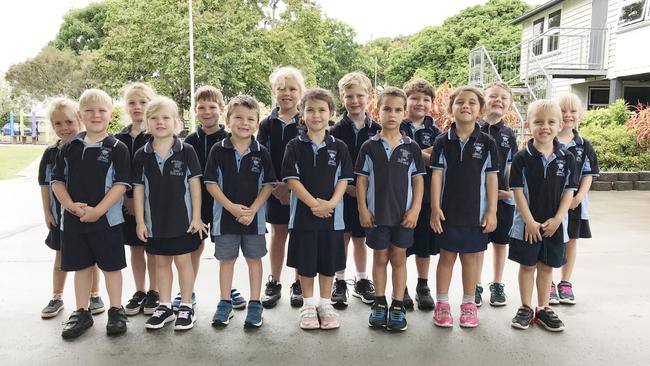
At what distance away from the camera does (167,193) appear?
11.0 ft

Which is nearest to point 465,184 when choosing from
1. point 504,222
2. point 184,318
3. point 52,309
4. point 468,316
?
point 504,222

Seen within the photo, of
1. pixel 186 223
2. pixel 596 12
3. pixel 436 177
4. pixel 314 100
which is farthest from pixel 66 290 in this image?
pixel 596 12

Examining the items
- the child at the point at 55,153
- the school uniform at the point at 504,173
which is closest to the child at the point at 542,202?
the school uniform at the point at 504,173

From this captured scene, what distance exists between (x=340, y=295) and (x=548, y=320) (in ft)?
4.96

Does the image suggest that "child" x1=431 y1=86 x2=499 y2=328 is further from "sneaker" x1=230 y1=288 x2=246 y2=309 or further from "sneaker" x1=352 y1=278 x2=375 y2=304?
"sneaker" x1=230 y1=288 x2=246 y2=309

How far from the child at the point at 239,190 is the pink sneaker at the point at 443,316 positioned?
1243 mm

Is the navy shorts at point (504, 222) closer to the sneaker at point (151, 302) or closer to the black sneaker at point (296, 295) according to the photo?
the black sneaker at point (296, 295)

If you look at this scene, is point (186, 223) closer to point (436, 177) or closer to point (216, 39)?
point (436, 177)

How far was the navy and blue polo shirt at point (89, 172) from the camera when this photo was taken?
3.27 meters

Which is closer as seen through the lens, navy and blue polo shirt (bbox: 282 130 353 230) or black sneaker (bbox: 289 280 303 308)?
navy and blue polo shirt (bbox: 282 130 353 230)

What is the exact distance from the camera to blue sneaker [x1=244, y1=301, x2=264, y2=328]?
11.3 ft

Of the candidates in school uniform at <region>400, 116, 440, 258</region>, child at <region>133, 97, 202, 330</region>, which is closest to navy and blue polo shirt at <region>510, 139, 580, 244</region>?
school uniform at <region>400, 116, 440, 258</region>

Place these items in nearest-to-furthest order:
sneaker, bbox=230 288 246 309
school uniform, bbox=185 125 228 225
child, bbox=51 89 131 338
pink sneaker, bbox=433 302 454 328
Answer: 1. child, bbox=51 89 131 338
2. pink sneaker, bbox=433 302 454 328
3. school uniform, bbox=185 125 228 225
4. sneaker, bbox=230 288 246 309

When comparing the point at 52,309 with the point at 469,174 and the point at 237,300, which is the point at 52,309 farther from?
the point at 469,174
